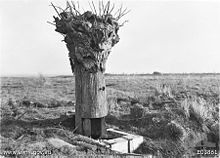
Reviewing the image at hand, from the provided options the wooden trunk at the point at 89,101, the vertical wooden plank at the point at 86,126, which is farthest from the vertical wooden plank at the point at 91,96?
the vertical wooden plank at the point at 86,126

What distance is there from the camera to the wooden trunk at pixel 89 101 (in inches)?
222

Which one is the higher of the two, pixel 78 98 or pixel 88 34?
pixel 88 34

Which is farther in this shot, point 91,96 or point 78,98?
point 78,98

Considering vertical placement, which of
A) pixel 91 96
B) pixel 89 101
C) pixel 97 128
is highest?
pixel 91 96

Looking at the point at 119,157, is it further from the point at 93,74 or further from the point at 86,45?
the point at 86,45

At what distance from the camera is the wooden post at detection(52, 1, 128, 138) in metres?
5.52

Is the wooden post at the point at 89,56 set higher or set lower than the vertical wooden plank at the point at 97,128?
higher

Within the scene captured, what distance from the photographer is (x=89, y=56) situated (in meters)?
5.62

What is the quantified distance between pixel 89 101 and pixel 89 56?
112 cm

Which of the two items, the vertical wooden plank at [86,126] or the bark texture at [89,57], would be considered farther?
the vertical wooden plank at [86,126]

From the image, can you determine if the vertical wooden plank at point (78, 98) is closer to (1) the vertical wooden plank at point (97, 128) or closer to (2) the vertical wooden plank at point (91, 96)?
(2) the vertical wooden plank at point (91, 96)

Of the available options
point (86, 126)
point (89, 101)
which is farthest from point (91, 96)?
point (86, 126)

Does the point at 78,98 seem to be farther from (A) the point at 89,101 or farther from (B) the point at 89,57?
(B) the point at 89,57

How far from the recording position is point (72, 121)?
251 inches
